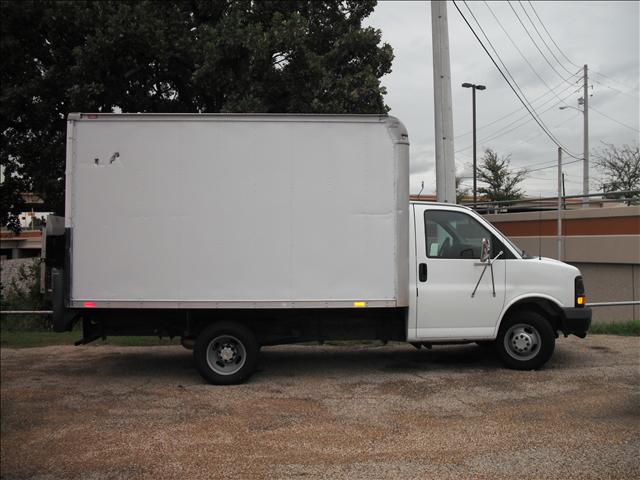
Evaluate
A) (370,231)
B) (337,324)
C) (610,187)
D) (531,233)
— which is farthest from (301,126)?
(610,187)

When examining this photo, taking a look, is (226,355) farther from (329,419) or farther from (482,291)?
(482,291)

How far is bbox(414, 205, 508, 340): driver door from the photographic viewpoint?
273 inches

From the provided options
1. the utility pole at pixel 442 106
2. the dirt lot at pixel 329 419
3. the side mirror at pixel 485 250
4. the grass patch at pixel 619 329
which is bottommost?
the dirt lot at pixel 329 419

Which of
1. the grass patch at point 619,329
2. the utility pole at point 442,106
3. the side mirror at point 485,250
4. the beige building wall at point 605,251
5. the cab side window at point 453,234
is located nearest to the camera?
the side mirror at point 485,250

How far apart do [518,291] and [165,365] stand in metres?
4.74

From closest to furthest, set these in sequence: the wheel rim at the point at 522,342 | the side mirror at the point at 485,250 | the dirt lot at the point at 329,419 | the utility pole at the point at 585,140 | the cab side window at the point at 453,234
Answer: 1. the dirt lot at the point at 329,419
2. the side mirror at the point at 485,250
3. the cab side window at the point at 453,234
4. the wheel rim at the point at 522,342
5. the utility pole at the point at 585,140

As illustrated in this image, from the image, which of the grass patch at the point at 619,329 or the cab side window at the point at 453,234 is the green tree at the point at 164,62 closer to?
the cab side window at the point at 453,234

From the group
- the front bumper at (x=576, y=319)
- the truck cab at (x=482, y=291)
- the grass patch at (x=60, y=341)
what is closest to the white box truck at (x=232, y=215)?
the truck cab at (x=482, y=291)

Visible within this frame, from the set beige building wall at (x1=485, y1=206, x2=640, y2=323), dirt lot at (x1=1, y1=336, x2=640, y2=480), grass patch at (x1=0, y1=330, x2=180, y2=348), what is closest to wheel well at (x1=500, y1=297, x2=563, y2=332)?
dirt lot at (x1=1, y1=336, x2=640, y2=480)

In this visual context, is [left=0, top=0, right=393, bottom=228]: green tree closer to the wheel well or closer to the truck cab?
the truck cab

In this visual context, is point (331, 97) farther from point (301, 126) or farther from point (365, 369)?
point (365, 369)

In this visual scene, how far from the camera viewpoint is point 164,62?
12719mm

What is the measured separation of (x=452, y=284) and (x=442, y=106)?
5867 mm

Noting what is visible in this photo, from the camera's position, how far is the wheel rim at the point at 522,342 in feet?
23.5
